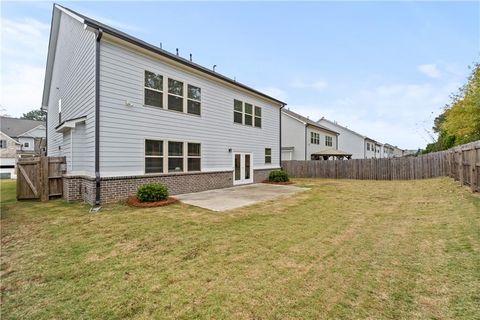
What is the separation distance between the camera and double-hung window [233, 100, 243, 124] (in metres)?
14.2

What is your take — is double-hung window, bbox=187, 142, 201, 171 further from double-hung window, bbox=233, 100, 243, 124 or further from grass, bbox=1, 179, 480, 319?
grass, bbox=1, 179, 480, 319

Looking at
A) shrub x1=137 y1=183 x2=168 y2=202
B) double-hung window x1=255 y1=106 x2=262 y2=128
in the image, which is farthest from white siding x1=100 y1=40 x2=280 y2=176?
double-hung window x1=255 y1=106 x2=262 y2=128

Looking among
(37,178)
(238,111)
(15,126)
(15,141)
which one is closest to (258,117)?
(238,111)

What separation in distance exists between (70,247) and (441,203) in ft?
34.5

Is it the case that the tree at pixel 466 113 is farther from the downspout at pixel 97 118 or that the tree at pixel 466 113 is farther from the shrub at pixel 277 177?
the downspout at pixel 97 118

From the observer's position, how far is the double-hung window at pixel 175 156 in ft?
34.2

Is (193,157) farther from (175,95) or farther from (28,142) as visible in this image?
(28,142)

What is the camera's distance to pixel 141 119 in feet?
30.7

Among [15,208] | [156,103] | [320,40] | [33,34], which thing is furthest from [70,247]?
[320,40]

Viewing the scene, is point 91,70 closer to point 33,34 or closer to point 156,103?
point 156,103

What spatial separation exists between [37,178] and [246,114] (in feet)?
36.1

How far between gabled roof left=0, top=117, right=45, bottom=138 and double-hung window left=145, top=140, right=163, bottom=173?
3584cm

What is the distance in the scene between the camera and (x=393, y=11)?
36.1 ft

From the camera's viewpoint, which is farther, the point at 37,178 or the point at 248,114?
the point at 248,114
